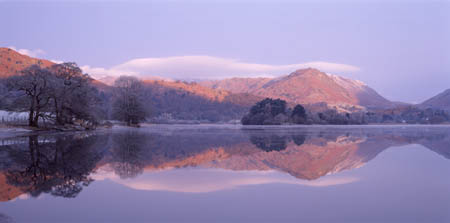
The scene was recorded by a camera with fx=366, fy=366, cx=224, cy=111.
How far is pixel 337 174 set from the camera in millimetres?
9711

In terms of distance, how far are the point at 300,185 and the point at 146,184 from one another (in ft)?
11.2

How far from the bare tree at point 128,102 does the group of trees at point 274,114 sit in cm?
3009

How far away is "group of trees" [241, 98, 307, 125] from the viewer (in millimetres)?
77250

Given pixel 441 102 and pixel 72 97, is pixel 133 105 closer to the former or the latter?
pixel 72 97

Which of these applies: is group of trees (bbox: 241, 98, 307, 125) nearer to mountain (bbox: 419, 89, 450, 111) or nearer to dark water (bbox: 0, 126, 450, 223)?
dark water (bbox: 0, 126, 450, 223)

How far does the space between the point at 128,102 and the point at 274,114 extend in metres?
34.9

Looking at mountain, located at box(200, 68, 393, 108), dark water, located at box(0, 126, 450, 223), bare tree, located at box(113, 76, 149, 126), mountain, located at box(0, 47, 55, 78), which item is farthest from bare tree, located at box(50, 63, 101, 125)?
mountain, located at box(200, 68, 393, 108)

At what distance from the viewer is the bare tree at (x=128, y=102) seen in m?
54.8

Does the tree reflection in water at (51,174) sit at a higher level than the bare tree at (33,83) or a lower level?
lower

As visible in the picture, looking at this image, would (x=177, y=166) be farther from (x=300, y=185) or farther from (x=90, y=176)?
(x=300, y=185)

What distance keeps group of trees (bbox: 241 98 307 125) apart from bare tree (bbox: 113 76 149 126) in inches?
1185

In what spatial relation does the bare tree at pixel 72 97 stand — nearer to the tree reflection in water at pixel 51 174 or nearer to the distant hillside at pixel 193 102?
the tree reflection in water at pixel 51 174

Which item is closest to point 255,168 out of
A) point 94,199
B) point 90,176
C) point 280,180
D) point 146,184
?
point 280,180

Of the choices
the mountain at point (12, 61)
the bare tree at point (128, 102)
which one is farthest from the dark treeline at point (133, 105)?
the mountain at point (12, 61)
